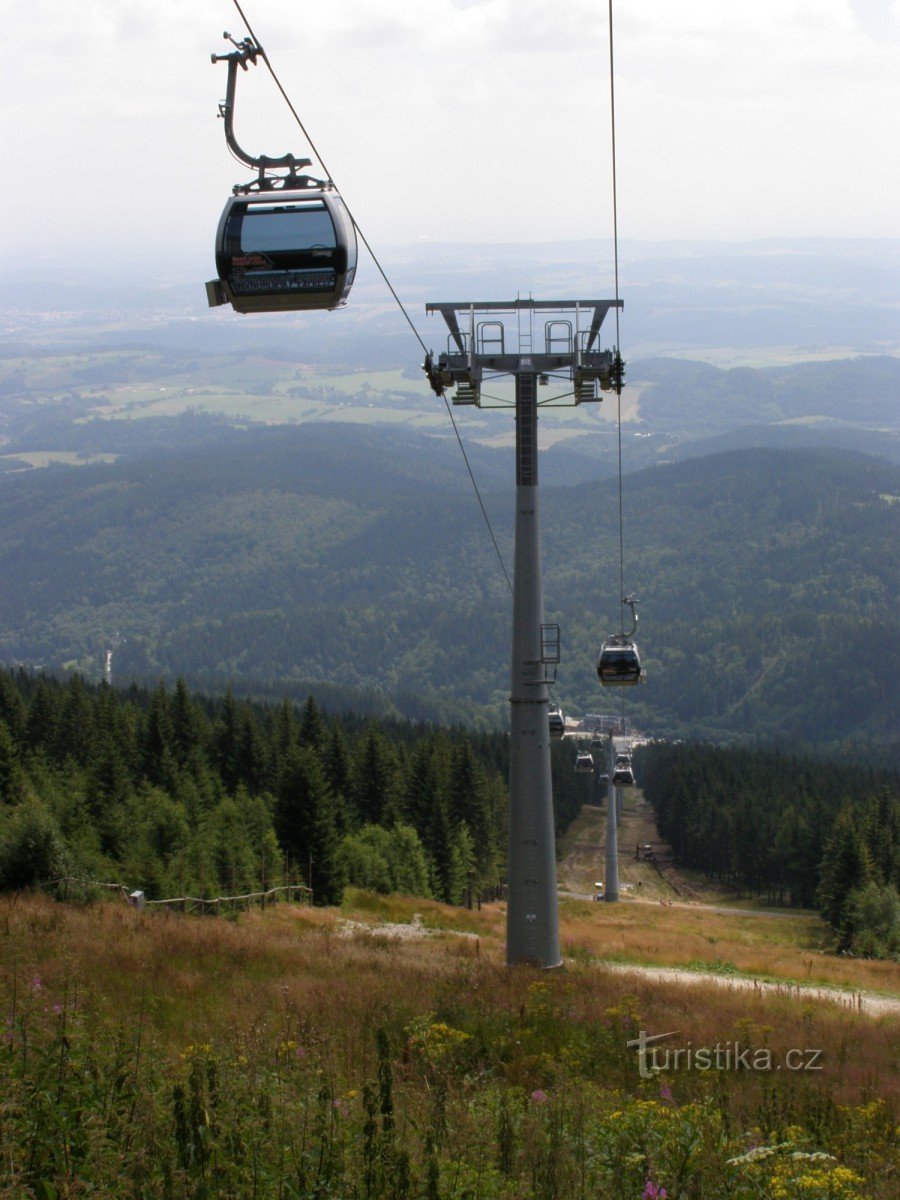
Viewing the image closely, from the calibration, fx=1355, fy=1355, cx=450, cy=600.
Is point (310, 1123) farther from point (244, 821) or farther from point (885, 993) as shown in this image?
point (244, 821)

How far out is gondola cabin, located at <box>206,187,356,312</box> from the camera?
40.3ft

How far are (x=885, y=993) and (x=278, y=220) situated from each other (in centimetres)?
1947

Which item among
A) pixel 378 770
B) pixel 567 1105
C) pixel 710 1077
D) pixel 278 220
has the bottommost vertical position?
pixel 378 770

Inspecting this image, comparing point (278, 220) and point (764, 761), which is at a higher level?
point (278, 220)

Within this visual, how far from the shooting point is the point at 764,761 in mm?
124250

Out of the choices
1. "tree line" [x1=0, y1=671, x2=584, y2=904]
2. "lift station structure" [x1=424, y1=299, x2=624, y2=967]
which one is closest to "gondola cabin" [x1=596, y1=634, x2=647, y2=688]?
"lift station structure" [x1=424, y1=299, x2=624, y2=967]

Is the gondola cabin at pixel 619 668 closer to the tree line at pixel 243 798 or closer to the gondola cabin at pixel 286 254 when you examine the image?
the tree line at pixel 243 798

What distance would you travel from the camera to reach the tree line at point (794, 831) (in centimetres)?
6241

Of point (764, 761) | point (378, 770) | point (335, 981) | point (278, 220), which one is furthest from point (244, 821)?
point (764, 761)

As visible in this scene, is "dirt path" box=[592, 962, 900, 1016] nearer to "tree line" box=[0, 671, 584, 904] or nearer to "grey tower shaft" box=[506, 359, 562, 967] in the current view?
"grey tower shaft" box=[506, 359, 562, 967]

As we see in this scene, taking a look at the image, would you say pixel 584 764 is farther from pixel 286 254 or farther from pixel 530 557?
pixel 286 254
